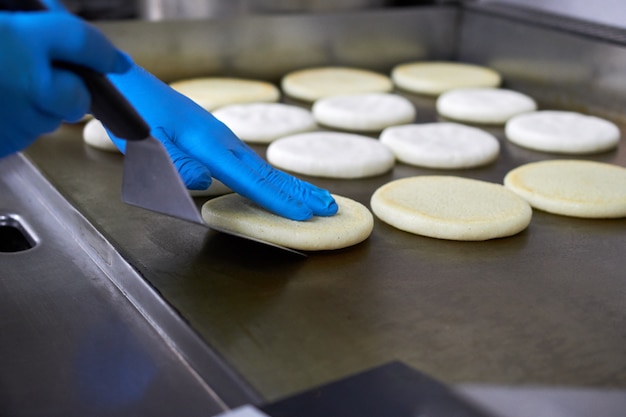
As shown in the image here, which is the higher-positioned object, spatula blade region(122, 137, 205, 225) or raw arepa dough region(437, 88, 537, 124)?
spatula blade region(122, 137, 205, 225)

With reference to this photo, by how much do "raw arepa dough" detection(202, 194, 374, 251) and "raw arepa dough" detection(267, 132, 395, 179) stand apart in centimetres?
35

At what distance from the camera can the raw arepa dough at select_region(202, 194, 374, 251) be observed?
5.46 feet

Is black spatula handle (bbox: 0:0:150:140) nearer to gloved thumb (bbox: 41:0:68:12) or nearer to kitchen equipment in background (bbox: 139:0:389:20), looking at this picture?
gloved thumb (bbox: 41:0:68:12)

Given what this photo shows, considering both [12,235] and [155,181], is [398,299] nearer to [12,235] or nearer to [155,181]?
[155,181]

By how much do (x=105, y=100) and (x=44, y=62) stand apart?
115 millimetres

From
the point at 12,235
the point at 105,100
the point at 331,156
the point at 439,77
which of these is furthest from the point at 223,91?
the point at 105,100

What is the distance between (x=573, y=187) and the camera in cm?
205

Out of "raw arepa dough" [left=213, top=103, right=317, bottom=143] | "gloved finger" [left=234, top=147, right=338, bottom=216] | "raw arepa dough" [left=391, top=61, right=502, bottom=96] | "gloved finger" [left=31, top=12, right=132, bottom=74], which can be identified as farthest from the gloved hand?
"raw arepa dough" [left=391, top=61, right=502, bottom=96]

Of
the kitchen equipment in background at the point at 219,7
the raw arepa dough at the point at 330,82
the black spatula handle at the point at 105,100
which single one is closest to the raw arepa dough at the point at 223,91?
the raw arepa dough at the point at 330,82

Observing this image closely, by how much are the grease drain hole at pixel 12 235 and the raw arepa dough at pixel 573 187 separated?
1.19 meters

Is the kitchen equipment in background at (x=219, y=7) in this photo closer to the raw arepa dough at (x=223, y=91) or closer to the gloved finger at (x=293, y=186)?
the raw arepa dough at (x=223, y=91)

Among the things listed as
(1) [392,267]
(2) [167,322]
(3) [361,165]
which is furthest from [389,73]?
(2) [167,322]

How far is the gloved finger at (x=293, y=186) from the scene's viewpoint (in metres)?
1.72

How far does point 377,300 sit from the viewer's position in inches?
59.8
